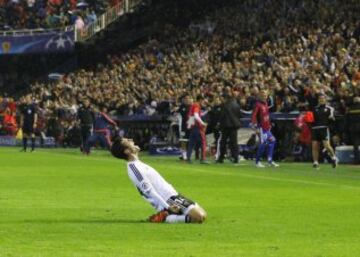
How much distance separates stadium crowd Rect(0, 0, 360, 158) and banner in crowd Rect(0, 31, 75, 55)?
2025 mm

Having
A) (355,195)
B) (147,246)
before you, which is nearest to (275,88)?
(355,195)

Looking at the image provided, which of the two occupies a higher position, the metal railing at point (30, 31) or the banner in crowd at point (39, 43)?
the metal railing at point (30, 31)

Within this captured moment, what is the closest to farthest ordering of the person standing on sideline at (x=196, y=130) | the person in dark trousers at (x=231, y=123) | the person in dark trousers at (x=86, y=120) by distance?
1. the person in dark trousers at (x=231, y=123)
2. the person standing on sideline at (x=196, y=130)
3. the person in dark trousers at (x=86, y=120)

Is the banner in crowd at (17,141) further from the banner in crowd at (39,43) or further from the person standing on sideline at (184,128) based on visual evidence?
the person standing on sideline at (184,128)

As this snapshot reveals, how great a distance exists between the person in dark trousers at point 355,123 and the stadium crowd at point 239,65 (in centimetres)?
45

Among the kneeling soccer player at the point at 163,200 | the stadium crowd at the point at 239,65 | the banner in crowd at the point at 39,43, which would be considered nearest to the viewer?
the kneeling soccer player at the point at 163,200

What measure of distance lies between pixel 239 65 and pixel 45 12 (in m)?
24.6

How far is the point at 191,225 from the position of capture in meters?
15.6

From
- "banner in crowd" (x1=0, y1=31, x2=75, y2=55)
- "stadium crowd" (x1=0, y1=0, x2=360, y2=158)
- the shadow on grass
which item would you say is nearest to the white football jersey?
the shadow on grass

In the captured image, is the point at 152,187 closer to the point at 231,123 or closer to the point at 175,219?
the point at 175,219

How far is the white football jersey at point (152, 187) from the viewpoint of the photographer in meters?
15.9

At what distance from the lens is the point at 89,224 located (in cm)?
1571

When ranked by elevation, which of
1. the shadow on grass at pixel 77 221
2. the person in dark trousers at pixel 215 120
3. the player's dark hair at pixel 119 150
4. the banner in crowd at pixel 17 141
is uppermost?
the person in dark trousers at pixel 215 120

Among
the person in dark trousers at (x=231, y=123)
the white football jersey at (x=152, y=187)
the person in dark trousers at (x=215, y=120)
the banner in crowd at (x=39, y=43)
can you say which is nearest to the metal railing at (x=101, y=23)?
the banner in crowd at (x=39, y=43)
